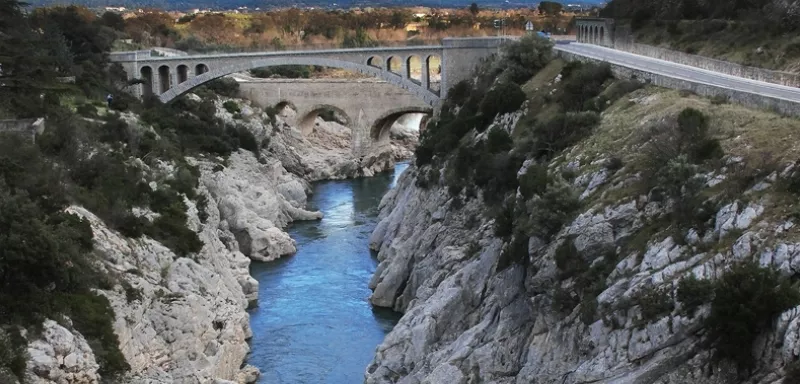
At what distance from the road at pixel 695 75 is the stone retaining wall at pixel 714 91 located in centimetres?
53

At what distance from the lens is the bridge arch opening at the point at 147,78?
6694 centimetres

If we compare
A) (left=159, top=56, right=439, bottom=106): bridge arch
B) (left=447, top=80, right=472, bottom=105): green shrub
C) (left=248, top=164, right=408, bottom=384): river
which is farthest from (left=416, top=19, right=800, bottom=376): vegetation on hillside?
(left=159, top=56, right=439, bottom=106): bridge arch

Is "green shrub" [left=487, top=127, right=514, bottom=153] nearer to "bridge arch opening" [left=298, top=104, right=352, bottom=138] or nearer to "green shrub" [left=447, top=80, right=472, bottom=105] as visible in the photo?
"green shrub" [left=447, top=80, right=472, bottom=105]

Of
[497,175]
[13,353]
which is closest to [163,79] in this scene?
[497,175]

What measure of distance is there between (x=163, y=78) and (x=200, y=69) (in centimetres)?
265

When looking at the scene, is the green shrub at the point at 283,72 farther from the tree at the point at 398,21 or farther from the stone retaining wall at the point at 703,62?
the stone retaining wall at the point at 703,62

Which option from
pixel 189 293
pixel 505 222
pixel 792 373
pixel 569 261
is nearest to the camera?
pixel 792 373

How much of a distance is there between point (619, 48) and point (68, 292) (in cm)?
3940

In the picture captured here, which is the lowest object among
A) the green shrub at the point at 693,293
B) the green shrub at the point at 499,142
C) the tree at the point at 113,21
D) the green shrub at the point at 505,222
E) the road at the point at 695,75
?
the green shrub at the point at 505,222

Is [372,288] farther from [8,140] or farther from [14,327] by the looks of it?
[14,327]

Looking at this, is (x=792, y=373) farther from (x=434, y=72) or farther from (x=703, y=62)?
(x=434, y=72)

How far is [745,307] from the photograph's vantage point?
18672mm

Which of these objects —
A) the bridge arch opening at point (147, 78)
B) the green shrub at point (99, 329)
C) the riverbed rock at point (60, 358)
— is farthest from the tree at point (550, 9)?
the riverbed rock at point (60, 358)

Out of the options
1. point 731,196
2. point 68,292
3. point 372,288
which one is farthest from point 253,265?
point 731,196
